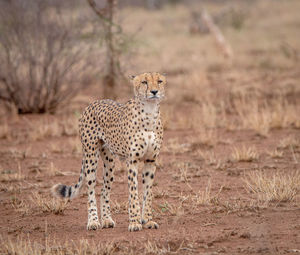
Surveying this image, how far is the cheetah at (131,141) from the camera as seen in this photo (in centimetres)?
497

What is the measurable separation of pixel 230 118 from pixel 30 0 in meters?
4.28

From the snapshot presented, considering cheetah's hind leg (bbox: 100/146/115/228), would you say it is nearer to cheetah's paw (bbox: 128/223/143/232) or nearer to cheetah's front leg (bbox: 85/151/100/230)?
cheetah's front leg (bbox: 85/151/100/230)

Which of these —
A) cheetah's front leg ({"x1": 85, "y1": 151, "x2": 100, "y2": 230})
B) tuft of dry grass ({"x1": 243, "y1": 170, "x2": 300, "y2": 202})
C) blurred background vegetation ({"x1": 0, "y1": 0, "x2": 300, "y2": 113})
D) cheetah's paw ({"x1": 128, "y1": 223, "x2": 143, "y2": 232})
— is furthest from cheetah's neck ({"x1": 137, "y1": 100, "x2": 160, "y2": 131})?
blurred background vegetation ({"x1": 0, "y1": 0, "x2": 300, "y2": 113})

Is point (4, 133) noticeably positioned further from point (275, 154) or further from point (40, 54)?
point (275, 154)

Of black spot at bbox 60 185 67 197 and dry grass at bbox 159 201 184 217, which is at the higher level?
black spot at bbox 60 185 67 197

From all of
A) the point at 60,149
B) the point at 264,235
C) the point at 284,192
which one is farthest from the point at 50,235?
the point at 60,149

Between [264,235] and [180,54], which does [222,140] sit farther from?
[180,54]

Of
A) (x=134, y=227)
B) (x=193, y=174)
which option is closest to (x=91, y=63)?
(x=193, y=174)

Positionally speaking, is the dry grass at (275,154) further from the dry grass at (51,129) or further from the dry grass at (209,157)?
the dry grass at (51,129)

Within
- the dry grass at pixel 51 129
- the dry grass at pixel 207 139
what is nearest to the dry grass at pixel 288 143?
the dry grass at pixel 207 139

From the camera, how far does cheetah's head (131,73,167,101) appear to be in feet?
15.8

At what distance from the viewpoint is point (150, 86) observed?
485 cm

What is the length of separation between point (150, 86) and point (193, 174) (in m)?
2.65

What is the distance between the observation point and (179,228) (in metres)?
5.00
